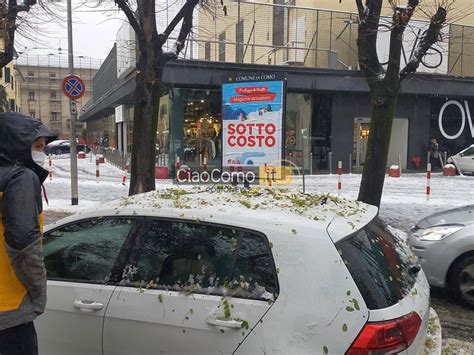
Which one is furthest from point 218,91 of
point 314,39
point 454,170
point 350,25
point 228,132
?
point 454,170

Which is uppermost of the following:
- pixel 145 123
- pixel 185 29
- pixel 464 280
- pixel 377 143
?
pixel 185 29

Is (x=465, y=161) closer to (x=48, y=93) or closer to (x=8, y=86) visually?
(x=8, y=86)

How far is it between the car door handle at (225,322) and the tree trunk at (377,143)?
7.08 meters

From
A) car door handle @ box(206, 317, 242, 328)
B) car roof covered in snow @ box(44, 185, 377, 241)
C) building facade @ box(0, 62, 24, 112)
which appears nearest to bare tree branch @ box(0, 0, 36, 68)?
building facade @ box(0, 62, 24, 112)

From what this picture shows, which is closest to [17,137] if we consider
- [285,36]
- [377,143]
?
[377,143]

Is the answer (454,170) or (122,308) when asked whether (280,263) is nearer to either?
(122,308)

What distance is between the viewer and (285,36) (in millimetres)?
22969

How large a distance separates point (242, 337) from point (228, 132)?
11268 millimetres

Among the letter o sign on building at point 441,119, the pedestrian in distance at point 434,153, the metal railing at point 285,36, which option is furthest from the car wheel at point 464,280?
the letter o sign on building at point 441,119

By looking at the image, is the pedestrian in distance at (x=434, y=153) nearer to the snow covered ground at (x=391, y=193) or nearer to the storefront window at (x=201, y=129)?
the snow covered ground at (x=391, y=193)

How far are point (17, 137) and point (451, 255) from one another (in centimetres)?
462

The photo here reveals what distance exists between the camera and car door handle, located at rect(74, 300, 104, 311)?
2.85 meters

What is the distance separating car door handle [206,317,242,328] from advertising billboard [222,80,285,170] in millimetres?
10379

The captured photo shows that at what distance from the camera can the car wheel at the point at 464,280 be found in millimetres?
5328
